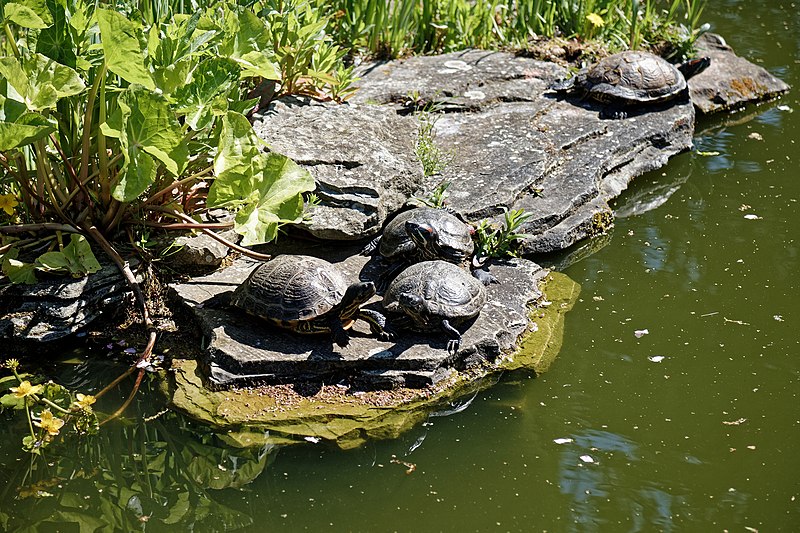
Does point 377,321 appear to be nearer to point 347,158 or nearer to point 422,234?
point 422,234

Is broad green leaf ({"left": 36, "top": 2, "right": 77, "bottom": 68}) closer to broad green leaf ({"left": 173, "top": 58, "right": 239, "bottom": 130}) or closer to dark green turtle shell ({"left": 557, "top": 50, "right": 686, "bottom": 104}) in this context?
broad green leaf ({"left": 173, "top": 58, "right": 239, "bottom": 130})

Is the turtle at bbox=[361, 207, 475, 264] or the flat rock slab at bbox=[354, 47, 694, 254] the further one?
the flat rock slab at bbox=[354, 47, 694, 254]

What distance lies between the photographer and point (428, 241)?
13.9ft

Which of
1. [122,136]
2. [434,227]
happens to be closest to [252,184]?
[122,136]

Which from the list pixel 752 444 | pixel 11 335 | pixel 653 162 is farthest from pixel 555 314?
pixel 11 335

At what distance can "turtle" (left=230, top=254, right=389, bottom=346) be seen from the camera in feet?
12.2

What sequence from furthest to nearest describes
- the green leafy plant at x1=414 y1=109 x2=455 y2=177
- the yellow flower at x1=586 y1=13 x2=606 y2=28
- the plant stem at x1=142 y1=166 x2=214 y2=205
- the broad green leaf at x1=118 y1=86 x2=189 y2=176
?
the yellow flower at x1=586 y1=13 x2=606 y2=28 → the green leafy plant at x1=414 y1=109 x2=455 y2=177 → the plant stem at x1=142 y1=166 x2=214 y2=205 → the broad green leaf at x1=118 y1=86 x2=189 y2=176

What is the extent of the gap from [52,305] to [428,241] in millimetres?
1781

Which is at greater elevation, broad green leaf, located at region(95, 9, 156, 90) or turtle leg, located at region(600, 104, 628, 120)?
broad green leaf, located at region(95, 9, 156, 90)

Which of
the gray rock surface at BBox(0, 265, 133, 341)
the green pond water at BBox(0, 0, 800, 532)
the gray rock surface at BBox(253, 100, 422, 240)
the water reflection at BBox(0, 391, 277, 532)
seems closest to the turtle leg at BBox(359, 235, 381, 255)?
the gray rock surface at BBox(253, 100, 422, 240)

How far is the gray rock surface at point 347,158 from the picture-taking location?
442 centimetres

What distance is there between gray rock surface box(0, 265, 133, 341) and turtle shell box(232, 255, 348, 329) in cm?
68

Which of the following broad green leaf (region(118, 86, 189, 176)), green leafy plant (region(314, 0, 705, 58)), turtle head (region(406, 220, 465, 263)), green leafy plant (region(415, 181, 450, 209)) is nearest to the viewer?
broad green leaf (region(118, 86, 189, 176))

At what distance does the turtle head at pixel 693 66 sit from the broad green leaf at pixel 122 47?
4873 mm
